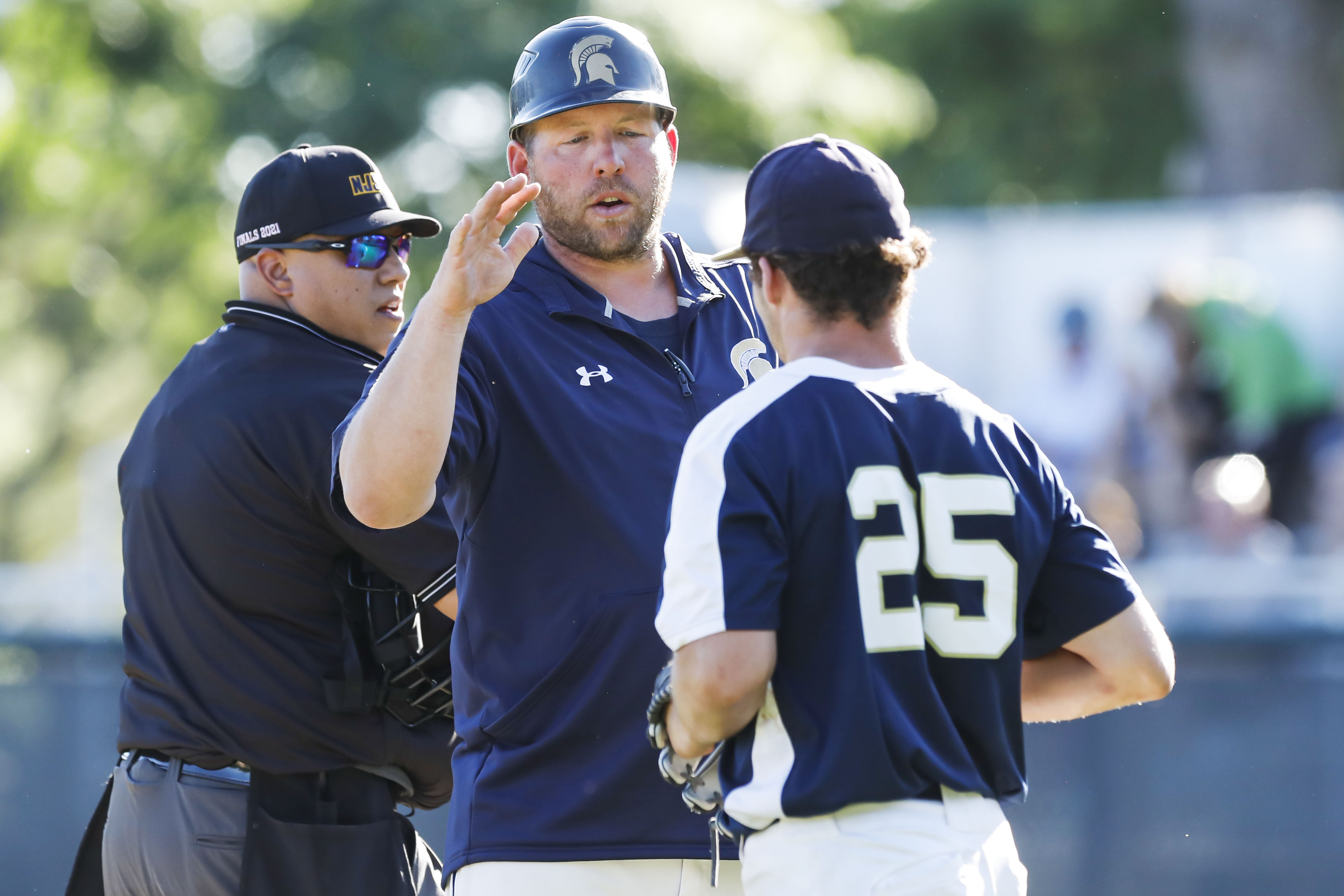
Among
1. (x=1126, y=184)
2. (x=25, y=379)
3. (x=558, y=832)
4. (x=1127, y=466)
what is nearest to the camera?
(x=558, y=832)

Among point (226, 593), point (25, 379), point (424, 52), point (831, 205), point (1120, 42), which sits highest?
point (1120, 42)

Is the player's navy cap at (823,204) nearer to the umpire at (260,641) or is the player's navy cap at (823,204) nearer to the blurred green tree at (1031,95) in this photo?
the umpire at (260,641)

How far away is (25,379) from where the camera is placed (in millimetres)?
19875

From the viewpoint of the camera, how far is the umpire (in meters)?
3.42

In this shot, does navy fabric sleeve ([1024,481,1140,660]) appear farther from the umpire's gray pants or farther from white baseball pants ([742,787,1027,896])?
the umpire's gray pants

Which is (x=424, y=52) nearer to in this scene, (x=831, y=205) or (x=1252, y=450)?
(x=1252, y=450)

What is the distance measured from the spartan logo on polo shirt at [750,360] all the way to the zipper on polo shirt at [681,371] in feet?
0.45

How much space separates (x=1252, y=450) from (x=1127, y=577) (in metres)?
8.15

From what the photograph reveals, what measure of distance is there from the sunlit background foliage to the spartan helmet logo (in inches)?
418

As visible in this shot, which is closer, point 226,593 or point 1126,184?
point 226,593

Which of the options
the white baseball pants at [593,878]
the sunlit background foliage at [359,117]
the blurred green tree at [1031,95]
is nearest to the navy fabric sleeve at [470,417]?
the white baseball pants at [593,878]

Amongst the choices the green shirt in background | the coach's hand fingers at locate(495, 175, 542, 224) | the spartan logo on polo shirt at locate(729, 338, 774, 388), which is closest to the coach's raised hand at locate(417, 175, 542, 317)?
the coach's hand fingers at locate(495, 175, 542, 224)

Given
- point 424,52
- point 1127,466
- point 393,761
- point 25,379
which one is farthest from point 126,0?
point 393,761

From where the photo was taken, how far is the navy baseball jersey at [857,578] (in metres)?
2.24
